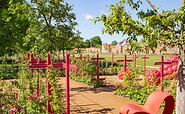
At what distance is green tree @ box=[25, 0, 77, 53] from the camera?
44.0 ft

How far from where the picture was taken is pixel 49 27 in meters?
13.9

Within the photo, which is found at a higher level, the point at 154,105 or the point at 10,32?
the point at 10,32

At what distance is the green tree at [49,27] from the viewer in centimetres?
1342

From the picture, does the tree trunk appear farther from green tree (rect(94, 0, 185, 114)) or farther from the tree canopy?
the tree canopy

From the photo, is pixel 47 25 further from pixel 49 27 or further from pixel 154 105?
pixel 154 105

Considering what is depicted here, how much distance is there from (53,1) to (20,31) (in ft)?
37.5

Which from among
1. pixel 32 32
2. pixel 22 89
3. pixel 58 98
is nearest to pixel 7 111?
pixel 22 89

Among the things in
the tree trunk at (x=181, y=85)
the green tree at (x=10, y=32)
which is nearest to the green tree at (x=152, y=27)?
the tree trunk at (x=181, y=85)

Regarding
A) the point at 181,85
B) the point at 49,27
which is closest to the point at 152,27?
the point at 181,85

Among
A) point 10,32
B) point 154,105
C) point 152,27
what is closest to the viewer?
point 152,27

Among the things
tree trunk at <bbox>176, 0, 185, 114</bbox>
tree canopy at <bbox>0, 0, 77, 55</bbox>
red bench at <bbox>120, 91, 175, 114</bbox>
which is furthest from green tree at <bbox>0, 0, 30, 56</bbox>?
tree trunk at <bbox>176, 0, 185, 114</bbox>

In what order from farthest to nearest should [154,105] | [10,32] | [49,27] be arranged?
1. [10,32]
2. [49,27]
3. [154,105]

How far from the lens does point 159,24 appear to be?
15.8 feet

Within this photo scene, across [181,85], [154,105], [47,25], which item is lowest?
[154,105]
